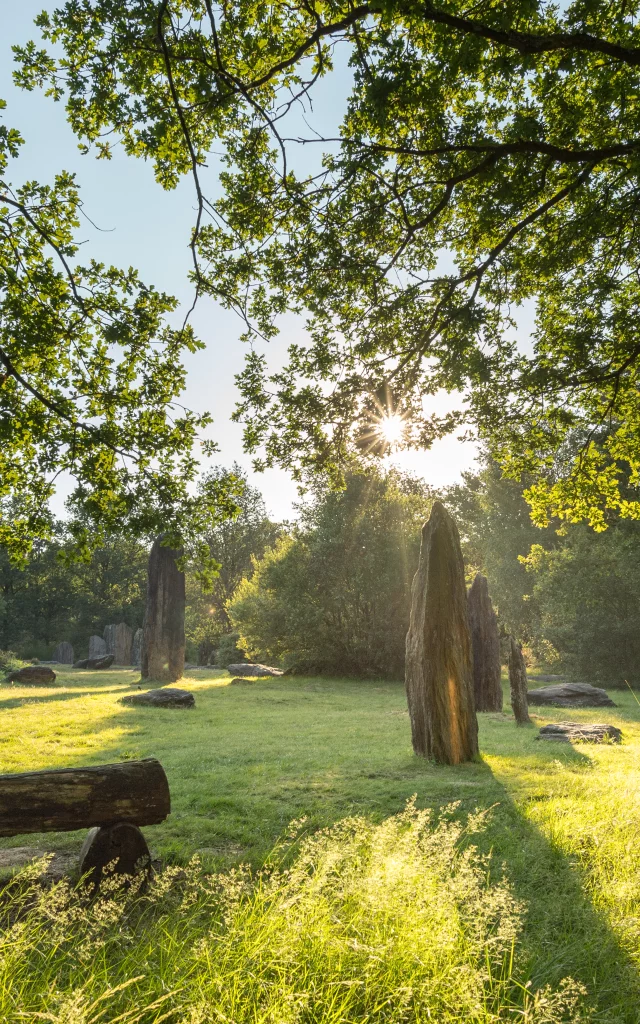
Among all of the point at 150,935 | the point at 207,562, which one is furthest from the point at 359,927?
the point at 207,562

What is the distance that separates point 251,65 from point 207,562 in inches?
259

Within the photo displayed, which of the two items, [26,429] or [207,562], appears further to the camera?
[207,562]

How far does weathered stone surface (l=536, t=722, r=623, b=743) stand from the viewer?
12352mm

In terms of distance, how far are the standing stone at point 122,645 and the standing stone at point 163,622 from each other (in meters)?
16.3

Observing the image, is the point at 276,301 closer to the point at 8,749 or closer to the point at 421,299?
the point at 421,299

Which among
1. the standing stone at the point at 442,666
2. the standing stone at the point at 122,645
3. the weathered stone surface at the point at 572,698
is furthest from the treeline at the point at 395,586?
the standing stone at the point at 442,666

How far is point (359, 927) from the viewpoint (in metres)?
3.79

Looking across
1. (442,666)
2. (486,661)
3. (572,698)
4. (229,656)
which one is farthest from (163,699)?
(229,656)

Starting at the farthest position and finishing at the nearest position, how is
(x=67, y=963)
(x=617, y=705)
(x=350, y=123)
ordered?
(x=617, y=705), (x=350, y=123), (x=67, y=963)

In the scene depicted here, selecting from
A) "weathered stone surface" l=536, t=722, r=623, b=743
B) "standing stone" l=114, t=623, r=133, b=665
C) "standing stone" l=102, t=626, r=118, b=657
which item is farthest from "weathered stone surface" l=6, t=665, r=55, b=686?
"weathered stone surface" l=536, t=722, r=623, b=743

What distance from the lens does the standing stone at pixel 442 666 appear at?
10.0 m

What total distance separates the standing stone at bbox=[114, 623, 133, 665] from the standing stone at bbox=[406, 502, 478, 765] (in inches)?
1310

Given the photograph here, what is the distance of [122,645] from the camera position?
4047cm

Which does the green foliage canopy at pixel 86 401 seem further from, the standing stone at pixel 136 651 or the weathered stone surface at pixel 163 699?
the standing stone at pixel 136 651
